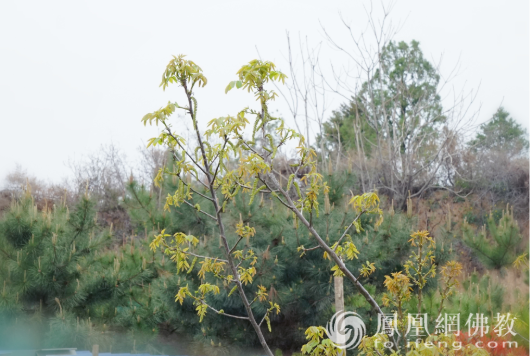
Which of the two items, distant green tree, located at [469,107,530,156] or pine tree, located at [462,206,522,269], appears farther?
distant green tree, located at [469,107,530,156]

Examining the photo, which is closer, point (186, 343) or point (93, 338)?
point (93, 338)

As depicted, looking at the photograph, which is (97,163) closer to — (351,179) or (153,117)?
(351,179)

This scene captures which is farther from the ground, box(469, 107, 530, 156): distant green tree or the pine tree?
box(469, 107, 530, 156): distant green tree

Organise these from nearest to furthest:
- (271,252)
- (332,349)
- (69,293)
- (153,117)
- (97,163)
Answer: (332,349), (153,117), (271,252), (69,293), (97,163)

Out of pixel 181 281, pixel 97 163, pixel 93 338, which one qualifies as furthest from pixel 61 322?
pixel 97 163

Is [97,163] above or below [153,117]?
above

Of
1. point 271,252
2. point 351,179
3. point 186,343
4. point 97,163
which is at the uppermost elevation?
point 97,163

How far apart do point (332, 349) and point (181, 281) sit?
401 cm

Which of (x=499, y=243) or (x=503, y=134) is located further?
(x=503, y=134)

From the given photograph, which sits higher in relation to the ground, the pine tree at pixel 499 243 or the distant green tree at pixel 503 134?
the distant green tree at pixel 503 134

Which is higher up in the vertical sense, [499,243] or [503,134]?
[503,134]

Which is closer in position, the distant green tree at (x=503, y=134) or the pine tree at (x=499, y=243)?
the pine tree at (x=499, y=243)

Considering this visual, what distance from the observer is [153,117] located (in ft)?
7.02

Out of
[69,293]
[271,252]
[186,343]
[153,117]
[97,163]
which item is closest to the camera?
[153,117]
